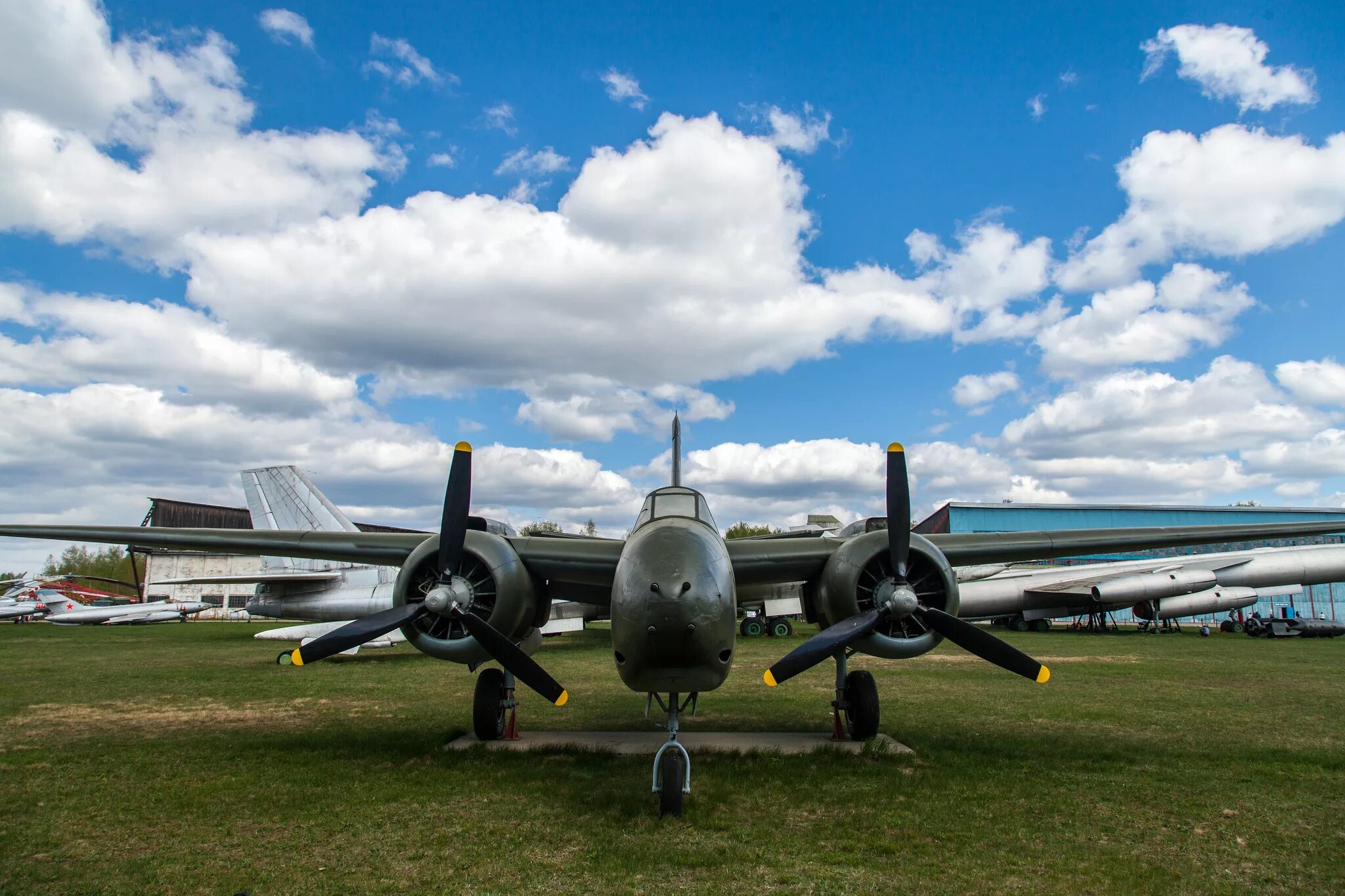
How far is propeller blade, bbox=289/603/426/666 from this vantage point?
676 cm

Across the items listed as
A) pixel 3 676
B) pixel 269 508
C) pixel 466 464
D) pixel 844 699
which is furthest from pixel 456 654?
pixel 269 508

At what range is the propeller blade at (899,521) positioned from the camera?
7.15 meters

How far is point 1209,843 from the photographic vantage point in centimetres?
567

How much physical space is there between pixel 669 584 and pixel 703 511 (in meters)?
2.08

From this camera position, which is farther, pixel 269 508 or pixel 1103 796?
pixel 269 508

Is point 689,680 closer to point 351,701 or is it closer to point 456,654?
point 456,654

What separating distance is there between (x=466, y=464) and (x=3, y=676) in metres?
17.0

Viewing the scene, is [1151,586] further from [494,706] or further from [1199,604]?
[494,706]

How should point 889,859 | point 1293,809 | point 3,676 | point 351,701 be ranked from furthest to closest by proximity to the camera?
1. point 3,676
2. point 351,701
3. point 1293,809
4. point 889,859

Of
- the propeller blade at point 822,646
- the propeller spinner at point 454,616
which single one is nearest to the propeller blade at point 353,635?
the propeller spinner at point 454,616

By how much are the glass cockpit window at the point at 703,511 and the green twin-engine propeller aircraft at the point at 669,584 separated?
1.3 inches

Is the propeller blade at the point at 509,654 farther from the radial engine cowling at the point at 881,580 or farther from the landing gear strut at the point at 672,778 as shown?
the radial engine cowling at the point at 881,580

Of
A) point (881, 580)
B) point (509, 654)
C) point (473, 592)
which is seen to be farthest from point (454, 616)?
point (881, 580)

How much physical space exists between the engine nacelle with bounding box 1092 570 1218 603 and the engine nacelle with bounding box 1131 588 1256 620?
5.03 feet
